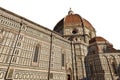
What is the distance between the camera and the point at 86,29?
82.8 feet

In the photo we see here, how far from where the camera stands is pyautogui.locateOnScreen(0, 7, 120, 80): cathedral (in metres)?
12.7

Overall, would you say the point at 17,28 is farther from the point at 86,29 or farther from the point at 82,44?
the point at 86,29

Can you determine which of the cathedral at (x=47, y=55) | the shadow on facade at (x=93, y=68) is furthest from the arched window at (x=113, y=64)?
the shadow on facade at (x=93, y=68)

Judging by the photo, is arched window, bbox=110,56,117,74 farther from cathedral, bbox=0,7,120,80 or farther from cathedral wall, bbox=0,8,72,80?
cathedral wall, bbox=0,8,72,80

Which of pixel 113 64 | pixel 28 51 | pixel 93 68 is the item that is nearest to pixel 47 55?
pixel 28 51

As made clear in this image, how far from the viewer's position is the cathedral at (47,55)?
12.7 m

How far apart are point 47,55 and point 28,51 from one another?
3.71 metres

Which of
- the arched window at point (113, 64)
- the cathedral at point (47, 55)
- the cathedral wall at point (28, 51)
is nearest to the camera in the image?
the cathedral wall at point (28, 51)

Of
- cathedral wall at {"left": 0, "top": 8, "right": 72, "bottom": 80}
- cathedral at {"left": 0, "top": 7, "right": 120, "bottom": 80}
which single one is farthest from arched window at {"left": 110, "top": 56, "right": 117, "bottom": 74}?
cathedral wall at {"left": 0, "top": 8, "right": 72, "bottom": 80}

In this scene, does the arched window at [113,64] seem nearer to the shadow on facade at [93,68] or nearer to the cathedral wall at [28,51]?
the shadow on facade at [93,68]

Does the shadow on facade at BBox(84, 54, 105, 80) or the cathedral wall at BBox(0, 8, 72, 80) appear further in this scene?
the shadow on facade at BBox(84, 54, 105, 80)

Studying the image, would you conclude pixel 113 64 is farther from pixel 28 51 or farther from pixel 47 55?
pixel 28 51

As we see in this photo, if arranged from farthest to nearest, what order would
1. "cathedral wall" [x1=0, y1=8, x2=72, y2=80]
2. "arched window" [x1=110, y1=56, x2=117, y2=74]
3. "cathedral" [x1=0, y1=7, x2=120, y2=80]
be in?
"arched window" [x1=110, y1=56, x2=117, y2=74] < "cathedral" [x1=0, y1=7, x2=120, y2=80] < "cathedral wall" [x1=0, y1=8, x2=72, y2=80]

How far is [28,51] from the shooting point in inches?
575
